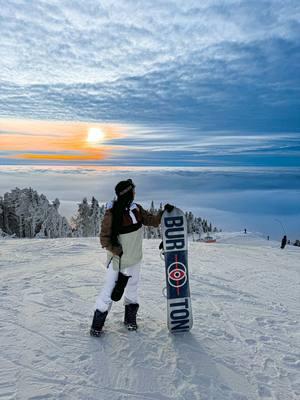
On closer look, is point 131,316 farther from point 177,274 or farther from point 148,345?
point 177,274

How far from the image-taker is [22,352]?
519 cm

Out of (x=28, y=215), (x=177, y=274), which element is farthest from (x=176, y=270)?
(x=28, y=215)

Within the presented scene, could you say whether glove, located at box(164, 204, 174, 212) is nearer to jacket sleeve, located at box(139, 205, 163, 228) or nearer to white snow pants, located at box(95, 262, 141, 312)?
jacket sleeve, located at box(139, 205, 163, 228)

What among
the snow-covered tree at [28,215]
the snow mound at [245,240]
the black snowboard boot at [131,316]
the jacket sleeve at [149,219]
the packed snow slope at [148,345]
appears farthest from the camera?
the snow-covered tree at [28,215]

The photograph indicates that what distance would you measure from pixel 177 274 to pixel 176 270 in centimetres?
7

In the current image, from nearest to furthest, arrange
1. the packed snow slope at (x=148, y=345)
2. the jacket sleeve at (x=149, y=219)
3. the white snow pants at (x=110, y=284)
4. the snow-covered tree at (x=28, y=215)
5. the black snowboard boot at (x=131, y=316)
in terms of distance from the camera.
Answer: the packed snow slope at (x=148, y=345) → the white snow pants at (x=110, y=284) → the jacket sleeve at (x=149, y=219) → the black snowboard boot at (x=131, y=316) → the snow-covered tree at (x=28, y=215)

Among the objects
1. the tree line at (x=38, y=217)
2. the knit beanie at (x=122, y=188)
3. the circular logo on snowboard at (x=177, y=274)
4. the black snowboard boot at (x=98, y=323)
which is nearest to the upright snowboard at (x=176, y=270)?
the circular logo on snowboard at (x=177, y=274)

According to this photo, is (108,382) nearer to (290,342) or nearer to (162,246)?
(162,246)

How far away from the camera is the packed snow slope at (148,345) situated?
4.41 meters

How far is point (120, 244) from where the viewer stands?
5.73 metres

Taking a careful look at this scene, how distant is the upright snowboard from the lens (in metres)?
6.12

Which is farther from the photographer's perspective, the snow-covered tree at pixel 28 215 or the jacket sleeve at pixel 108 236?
the snow-covered tree at pixel 28 215

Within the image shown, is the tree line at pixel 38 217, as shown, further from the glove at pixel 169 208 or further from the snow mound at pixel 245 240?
the glove at pixel 169 208

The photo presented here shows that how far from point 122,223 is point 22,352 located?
2354 mm
